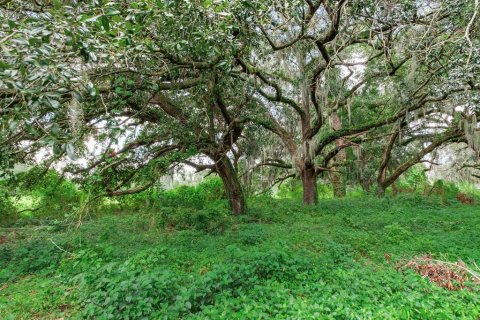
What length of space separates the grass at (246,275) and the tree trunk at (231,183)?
1024 mm

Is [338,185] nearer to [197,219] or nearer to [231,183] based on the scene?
[231,183]

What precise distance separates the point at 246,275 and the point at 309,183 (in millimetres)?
5735

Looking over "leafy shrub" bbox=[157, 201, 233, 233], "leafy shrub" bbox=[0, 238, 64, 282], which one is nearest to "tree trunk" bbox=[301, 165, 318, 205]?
"leafy shrub" bbox=[157, 201, 233, 233]

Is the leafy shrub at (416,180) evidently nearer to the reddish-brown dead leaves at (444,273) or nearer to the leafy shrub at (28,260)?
the reddish-brown dead leaves at (444,273)

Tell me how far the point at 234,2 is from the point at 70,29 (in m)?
1.81

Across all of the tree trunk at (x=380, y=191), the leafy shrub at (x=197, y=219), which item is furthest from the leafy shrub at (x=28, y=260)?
the tree trunk at (x=380, y=191)

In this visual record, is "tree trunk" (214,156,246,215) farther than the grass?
Yes

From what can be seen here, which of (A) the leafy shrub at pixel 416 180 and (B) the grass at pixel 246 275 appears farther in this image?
(A) the leafy shrub at pixel 416 180

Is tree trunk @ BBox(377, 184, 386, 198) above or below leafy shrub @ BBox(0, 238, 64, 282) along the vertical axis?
above

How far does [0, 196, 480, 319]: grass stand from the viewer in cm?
272

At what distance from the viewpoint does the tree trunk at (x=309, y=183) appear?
852 cm

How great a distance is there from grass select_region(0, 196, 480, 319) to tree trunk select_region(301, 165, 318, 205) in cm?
216

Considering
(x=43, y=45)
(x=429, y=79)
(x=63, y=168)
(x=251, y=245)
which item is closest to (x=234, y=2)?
(x=43, y=45)

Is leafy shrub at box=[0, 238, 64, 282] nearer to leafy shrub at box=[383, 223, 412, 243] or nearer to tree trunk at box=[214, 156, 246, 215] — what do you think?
tree trunk at box=[214, 156, 246, 215]
